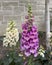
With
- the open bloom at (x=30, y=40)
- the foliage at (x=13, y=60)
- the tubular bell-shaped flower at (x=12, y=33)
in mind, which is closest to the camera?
the open bloom at (x=30, y=40)

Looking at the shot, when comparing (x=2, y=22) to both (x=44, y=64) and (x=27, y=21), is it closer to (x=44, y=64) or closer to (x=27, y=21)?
(x=44, y=64)

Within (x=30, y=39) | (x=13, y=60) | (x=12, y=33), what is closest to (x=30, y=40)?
(x=30, y=39)

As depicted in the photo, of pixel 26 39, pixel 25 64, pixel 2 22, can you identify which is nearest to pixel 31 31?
pixel 26 39

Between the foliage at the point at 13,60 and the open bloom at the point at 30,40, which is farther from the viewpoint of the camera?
the foliage at the point at 13,60

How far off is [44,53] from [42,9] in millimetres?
4543

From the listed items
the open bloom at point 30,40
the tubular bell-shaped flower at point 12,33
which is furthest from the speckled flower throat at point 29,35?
the tubular bell-shaped flower at point 12,33

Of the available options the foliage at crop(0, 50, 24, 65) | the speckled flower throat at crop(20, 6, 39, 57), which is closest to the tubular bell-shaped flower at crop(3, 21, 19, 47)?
the foliage at crop(0, 50, 24, 65)

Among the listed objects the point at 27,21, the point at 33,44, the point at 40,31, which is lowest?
the point at 40,31

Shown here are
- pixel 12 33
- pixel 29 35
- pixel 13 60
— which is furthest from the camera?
pixel 13 60

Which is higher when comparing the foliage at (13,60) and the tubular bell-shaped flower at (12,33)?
the tubular bell-shaped flower at (12,33)

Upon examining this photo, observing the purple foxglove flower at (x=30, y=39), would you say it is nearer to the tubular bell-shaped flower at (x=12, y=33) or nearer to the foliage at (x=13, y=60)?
the tubular bell-shaped flower at (x=12, y=33)

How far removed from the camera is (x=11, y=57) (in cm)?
481

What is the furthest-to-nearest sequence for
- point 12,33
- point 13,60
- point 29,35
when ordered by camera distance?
point 13,60, point 12,33, point 29,35

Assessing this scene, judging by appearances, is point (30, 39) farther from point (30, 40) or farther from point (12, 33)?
point (12, 33)
